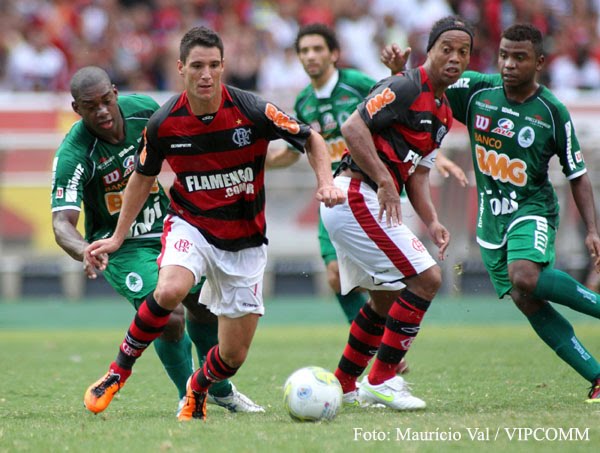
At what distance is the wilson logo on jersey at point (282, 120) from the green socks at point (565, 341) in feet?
7.42

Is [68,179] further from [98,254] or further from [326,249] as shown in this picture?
[326,249]

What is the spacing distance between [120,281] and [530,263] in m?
2.84

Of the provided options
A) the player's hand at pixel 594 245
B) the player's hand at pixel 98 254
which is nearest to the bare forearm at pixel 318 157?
the player's hand at pixel 98 254

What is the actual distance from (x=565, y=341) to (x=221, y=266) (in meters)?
2.46

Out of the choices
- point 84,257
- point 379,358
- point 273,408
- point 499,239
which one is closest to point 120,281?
point 84,257

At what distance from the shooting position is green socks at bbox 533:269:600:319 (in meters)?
6.89

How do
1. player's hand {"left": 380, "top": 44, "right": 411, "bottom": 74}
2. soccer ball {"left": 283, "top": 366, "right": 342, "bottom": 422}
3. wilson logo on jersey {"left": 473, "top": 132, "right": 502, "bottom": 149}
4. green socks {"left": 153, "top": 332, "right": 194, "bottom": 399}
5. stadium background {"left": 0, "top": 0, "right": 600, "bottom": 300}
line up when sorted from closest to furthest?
soccer ball {"left": 283, "top": 366, "right": 342, "bottom": 422}
green socks {"left": 153, "top": 332, "right": 194, "bottom": 399}
wilson logo on jersey {"left": 473, "top": 132, "right": 502, "bottom": 149}
player's hand {"left": 380, "top": 44, "right": 411, "bottom": 74}
stadium background {"left": 0, "top": 0, "right": 600, "bottom": 300}

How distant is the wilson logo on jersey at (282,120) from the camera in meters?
6.26

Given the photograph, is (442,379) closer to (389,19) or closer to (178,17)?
(389,19)

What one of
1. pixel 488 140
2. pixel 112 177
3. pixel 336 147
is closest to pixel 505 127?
pixel 488 140

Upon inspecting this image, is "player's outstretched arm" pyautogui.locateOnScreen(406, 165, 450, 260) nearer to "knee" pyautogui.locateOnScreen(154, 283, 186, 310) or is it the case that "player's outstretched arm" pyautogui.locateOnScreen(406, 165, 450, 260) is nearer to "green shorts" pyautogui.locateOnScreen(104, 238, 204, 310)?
"green shorts" pyautogui.locateOnScreen(104, 238, 204, 310)

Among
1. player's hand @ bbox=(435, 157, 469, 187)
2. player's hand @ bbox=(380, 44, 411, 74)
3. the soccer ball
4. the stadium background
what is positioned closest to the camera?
the soccer ball

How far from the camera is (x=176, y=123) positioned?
628cm

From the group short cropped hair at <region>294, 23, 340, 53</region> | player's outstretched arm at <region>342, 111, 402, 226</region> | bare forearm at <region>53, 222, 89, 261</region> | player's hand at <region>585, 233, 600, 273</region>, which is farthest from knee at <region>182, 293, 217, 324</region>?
short cropped hair at <region>294, 23, 340, 53</region>
